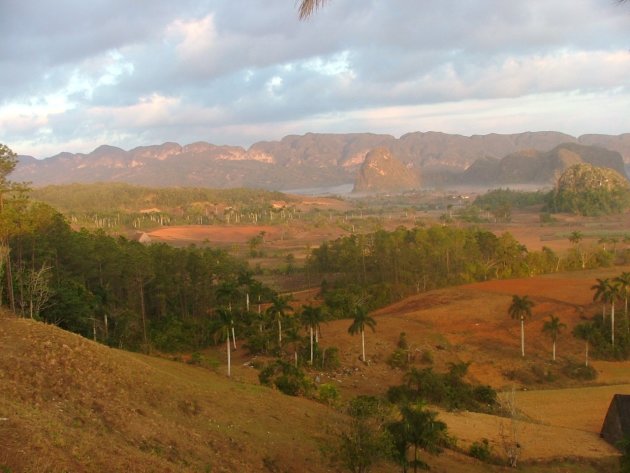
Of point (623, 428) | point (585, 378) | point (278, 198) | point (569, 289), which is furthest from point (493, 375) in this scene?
point (278, 198)

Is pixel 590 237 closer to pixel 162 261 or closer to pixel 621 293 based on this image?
pixel 621 293

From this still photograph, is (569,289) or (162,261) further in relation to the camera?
(569,289)

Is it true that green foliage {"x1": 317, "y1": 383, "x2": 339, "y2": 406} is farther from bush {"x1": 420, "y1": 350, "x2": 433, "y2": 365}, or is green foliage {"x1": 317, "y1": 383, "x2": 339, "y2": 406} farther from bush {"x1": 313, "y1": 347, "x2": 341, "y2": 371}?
bush {"x1": 420, "y1": 350, "x2": 433, "y2": 365}

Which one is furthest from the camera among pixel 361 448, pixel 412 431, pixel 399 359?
pixel 399 359

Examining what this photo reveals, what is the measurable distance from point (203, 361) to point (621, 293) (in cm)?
2730

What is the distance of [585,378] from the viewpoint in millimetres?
34344

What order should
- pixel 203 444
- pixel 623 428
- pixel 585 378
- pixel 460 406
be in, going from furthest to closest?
pixel 585 378
pixel 460 406
pixel 623 428
pixel 203 444

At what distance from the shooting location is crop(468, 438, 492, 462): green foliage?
21.6 m

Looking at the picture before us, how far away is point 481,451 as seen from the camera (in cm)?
2173

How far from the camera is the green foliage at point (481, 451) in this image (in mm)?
21578

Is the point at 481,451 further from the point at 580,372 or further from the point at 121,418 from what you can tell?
the point at 580,372

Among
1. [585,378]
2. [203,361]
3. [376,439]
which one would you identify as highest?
[376,439]

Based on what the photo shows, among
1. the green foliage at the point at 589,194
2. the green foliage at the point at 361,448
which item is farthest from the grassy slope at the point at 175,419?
the green foliage at the point at 589,194

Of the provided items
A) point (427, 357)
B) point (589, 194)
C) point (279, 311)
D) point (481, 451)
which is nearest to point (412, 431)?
point (481, 451)
